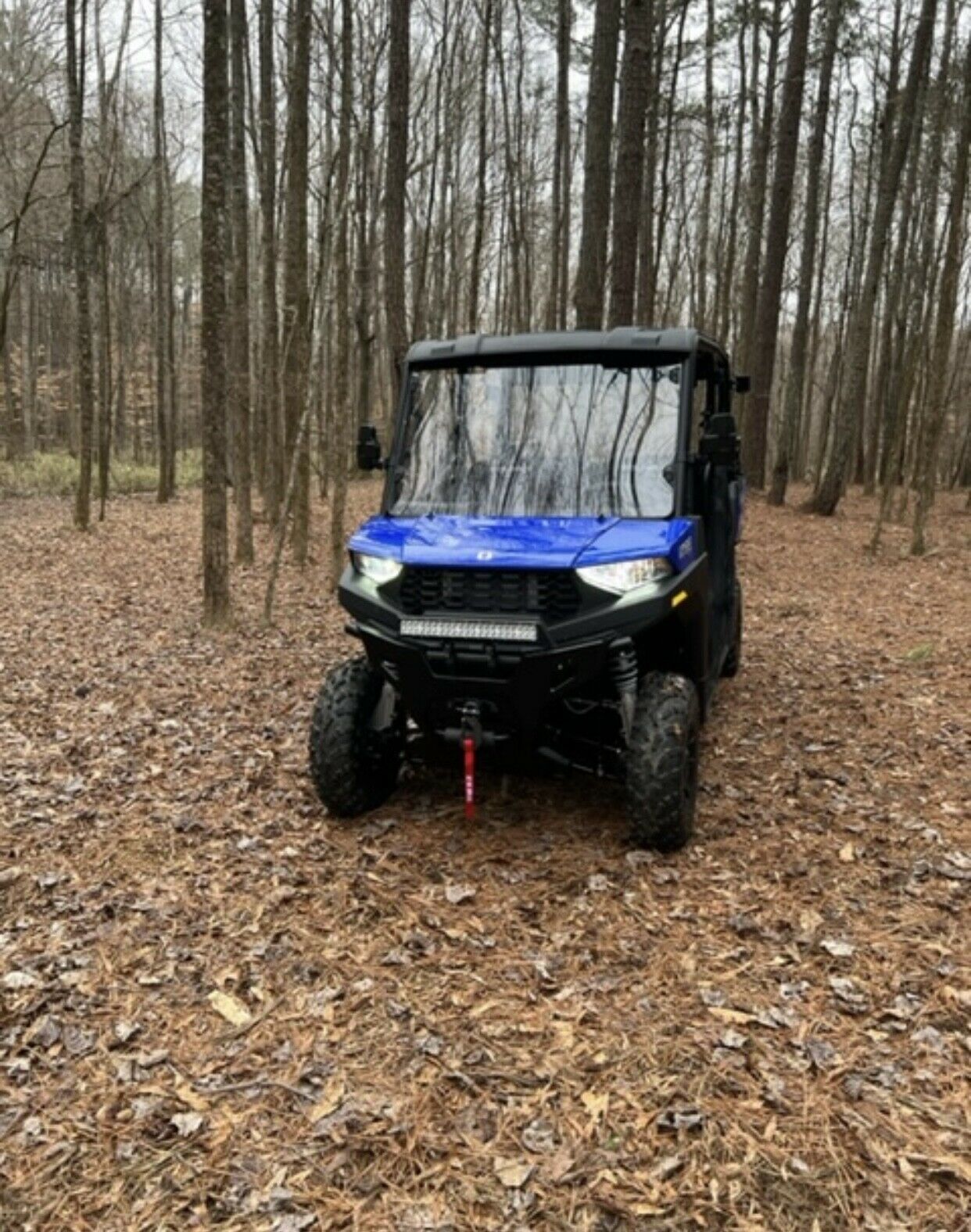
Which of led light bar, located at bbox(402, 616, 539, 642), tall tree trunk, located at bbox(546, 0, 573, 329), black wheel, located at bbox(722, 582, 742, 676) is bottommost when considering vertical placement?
black wheel, located at bbox(722, 582, 742, 676)

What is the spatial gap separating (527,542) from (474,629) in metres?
0.53

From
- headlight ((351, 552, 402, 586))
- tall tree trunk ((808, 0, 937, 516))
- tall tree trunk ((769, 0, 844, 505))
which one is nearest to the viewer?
headlight ((351, 552, 402, 586))

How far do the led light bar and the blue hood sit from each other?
267 millimetres

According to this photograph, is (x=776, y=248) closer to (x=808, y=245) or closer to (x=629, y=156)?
(x=808, y=245)

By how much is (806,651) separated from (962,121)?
8.79 meters

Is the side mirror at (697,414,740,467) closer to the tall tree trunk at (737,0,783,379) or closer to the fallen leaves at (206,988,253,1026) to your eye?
the fallen leaves at (206,988,253,1026)

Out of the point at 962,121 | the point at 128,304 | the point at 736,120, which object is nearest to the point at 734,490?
the point at 962,121

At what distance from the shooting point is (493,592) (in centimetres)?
420

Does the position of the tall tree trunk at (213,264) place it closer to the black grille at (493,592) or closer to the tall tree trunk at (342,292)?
the tall tree trunk at (342,292)

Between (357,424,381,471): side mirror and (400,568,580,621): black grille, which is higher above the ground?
(357,424,381,471): side mirror

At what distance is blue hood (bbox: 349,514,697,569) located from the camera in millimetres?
4164

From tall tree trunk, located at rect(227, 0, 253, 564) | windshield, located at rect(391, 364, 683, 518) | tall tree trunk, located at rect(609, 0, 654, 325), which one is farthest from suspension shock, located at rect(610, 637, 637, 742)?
tall tree trunk, located at rect(227, 0, 253, 564)

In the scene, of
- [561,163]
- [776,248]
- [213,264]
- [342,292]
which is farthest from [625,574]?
[561,163]

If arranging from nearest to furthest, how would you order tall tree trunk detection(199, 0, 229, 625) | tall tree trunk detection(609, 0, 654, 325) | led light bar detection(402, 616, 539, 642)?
led light bar detection(402, 616, 539, 642) → tall tree trunk detection(199, 0, 229, 625) → tall tree trunk detection(609, 0, 654, 325)
